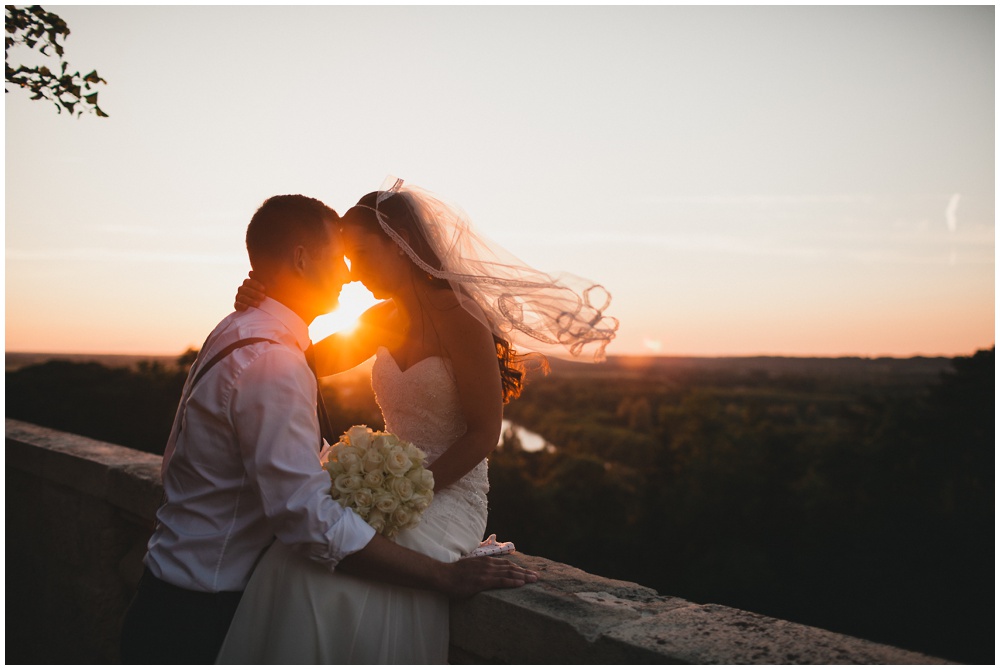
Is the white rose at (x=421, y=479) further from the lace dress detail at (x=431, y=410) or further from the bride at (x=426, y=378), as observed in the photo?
the lace dress detail at (x=431, y=410)

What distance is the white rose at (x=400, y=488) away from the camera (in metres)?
2.35

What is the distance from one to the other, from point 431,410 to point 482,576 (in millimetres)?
726

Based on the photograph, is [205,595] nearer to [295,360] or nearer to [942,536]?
[295,360]

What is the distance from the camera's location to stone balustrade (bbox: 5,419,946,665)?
6.61 ft

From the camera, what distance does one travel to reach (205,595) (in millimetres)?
2287

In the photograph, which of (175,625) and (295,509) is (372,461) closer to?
(295,509)

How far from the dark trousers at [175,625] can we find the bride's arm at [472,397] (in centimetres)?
86

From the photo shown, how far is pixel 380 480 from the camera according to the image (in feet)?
7.66

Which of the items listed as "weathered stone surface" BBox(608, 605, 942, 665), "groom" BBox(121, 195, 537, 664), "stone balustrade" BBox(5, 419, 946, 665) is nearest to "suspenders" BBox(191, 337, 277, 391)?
"groom" BBox(121, 195, 537, 664)

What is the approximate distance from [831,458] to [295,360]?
128ft

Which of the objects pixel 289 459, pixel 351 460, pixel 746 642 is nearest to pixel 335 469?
pixel 351 460

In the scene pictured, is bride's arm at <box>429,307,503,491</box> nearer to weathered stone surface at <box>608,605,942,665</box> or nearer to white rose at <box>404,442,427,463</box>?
white rose at <box>404,442,427,463</box>

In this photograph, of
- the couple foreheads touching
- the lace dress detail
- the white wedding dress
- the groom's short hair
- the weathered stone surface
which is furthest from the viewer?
the lace dress detail

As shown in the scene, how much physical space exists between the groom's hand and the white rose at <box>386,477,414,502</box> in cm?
29
